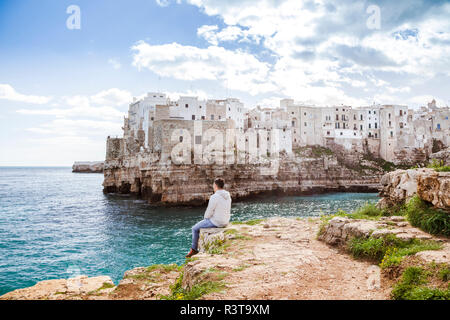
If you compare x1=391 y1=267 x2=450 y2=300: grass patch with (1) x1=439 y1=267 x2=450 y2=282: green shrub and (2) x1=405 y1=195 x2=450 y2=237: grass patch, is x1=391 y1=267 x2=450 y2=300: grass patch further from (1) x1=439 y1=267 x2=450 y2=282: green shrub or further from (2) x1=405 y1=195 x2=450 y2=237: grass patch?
(2) x1=405 y1=195 x2=450 y2=237: grass patch

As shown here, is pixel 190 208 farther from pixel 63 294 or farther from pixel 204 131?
pixel 63 294

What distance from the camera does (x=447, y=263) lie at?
12.3 ft

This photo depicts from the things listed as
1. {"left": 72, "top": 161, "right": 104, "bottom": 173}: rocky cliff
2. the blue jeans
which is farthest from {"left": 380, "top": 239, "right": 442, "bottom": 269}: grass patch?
{"left": 72, "top": 161, "right": 104, "bottom": 173}: rocky cliff

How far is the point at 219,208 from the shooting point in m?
7.36

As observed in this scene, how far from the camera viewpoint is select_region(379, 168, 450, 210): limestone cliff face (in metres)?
5.40

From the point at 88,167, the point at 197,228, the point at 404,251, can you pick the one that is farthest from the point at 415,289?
the point at 88,167

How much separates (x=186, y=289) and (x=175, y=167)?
1225 inches

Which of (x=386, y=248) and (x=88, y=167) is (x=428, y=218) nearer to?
(x=386, y=248)

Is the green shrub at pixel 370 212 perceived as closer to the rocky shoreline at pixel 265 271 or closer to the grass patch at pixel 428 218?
the rocky shoreline at pixel 265 271

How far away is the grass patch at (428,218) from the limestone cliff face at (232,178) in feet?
98.2

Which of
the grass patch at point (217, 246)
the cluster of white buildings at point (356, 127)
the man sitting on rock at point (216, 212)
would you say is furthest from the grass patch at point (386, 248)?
the cluster of white buildings at point (356, 127)

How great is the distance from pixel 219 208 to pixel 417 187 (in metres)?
4.61
